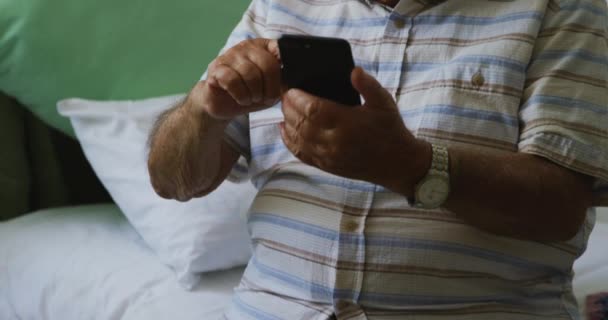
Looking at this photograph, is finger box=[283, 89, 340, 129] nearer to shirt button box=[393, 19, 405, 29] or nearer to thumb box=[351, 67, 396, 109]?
thumb box=[351, 67, 396, 109]

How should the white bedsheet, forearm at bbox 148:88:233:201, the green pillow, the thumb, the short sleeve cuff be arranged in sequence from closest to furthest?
the thumb, the short sleeve cuff, forearm at bbox 148:88:233:201, the white bedsheet, the green pillow

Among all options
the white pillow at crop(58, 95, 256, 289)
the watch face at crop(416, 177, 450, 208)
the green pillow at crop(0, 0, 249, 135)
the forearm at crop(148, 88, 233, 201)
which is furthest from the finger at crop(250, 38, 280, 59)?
the green pillow at crop(0, 0, 249, 135)

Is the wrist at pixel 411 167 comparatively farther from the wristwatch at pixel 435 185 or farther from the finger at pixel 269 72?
the finger at pixel 269 72

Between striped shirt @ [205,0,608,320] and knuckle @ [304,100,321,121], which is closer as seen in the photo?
knuckle @ [304,100,321,121]

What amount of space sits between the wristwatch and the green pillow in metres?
0.66

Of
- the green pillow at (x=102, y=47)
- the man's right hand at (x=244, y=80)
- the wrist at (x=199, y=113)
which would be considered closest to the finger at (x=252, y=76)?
the man's right hand at (x=244, y=80)

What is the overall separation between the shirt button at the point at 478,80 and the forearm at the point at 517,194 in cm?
10

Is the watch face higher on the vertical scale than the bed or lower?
higher

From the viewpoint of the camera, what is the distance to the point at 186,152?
3.05ft

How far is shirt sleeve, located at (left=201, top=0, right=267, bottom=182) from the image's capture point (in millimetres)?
987

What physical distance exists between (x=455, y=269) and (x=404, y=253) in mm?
65

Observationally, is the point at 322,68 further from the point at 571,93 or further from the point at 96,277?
the point at 96,277

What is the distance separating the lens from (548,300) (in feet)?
2.93

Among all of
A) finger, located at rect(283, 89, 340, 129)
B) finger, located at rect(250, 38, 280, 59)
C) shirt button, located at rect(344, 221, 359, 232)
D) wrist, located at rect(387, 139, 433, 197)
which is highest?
finger, located at rect(250, 38, 280, 59)
